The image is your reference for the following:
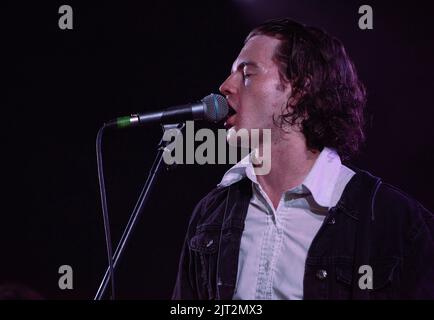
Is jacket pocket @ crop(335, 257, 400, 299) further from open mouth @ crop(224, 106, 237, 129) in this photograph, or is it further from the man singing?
Answer: open mouth @ crop(224, 106, 237, 129)

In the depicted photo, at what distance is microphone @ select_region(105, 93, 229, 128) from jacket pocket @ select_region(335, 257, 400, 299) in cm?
73

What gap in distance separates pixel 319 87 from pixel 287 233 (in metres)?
0.69

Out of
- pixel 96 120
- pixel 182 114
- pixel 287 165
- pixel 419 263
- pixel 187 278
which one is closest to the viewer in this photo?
pixel 419 263

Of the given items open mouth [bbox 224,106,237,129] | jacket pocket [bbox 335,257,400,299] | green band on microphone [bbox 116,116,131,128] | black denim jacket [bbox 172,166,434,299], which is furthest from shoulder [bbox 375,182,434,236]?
green band on microphone [bbox 116,116,131,128]

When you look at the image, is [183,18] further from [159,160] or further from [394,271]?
[394,271]

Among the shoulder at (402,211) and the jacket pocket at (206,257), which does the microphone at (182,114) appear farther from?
the shoulder at (402,211)

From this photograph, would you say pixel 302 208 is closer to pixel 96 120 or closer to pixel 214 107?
pixel 214 107

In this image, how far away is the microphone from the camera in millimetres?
1750

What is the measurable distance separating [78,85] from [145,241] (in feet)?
3.18

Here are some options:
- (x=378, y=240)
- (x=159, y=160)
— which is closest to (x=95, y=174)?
(x=159, y=160)

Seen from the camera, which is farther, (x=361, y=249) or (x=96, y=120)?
(x=96, y=120)

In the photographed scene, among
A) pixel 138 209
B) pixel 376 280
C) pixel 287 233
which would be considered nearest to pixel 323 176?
pixel 287 233

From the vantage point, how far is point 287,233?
1.94 m

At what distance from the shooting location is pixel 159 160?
187cm
